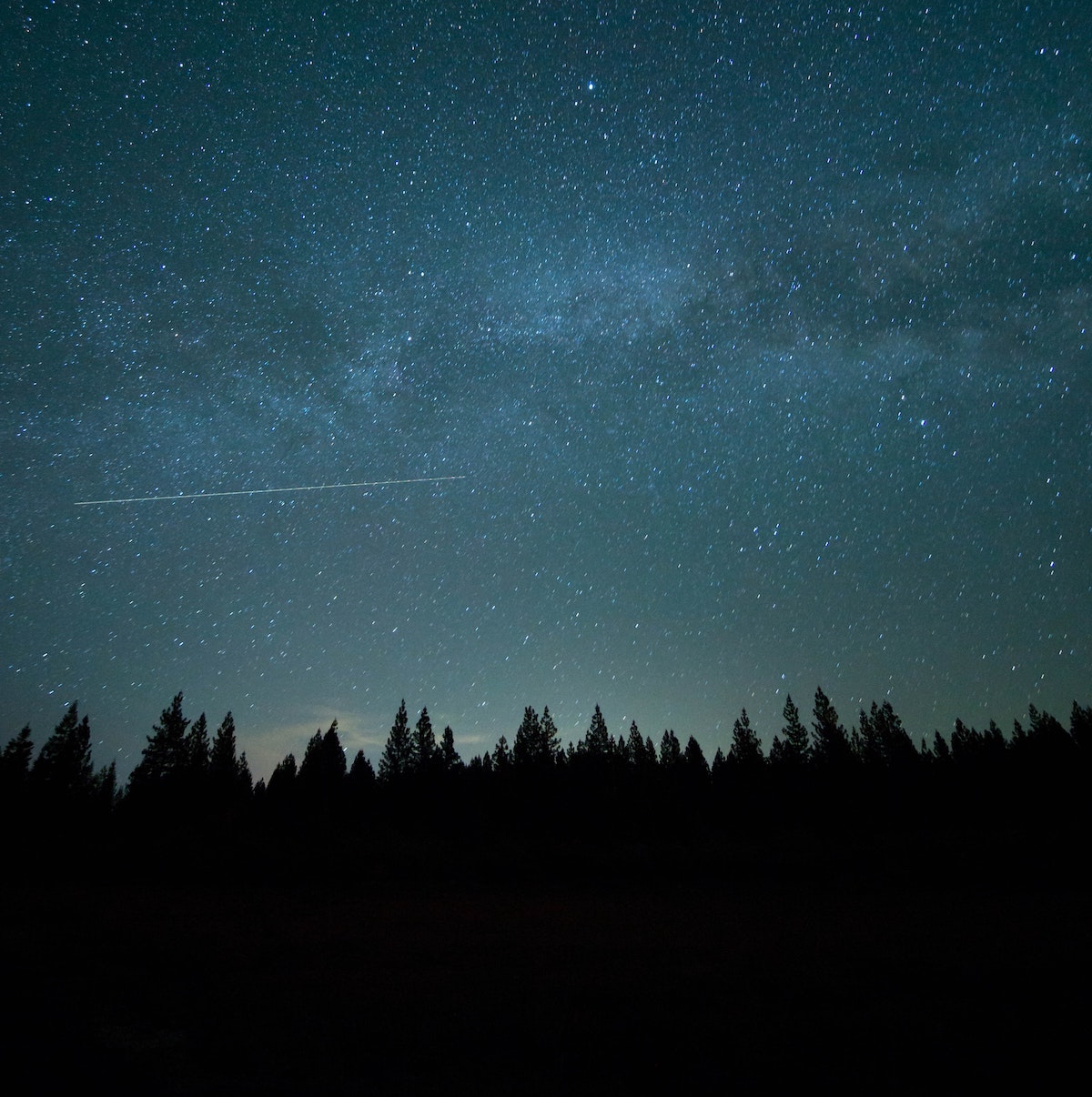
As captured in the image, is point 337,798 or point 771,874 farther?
point 337,798

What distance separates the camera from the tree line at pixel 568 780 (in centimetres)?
6250

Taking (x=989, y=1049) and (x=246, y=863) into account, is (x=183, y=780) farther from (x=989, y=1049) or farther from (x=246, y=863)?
(x=989, y=1049)

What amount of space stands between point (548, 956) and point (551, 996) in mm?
3570

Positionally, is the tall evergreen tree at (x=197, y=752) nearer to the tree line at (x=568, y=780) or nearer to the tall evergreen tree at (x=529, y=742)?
the tree line at (x=568, y=780)

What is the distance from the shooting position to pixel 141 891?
25.5 meters

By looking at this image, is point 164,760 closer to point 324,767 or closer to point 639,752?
point 324,767

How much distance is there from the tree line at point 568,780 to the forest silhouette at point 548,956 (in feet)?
51.1

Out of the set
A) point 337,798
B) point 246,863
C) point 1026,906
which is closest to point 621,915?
point 1026,906

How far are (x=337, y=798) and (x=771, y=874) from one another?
232ft

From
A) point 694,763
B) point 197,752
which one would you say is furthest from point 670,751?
point 197,752

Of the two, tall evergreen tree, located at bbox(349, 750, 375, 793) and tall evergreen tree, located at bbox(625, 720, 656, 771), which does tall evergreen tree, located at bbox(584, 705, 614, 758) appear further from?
tall evergreen tree, located at bbox(349, 750, 375, 793)

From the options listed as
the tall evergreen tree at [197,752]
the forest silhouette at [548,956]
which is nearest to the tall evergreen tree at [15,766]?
the tall evergreen tree at [197,752]

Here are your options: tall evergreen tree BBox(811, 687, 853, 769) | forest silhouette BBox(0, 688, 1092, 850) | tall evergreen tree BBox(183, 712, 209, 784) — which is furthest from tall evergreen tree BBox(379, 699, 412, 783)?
tall evergreen tree BBox(811, 687, 853, 769)

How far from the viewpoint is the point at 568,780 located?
80500 mm
